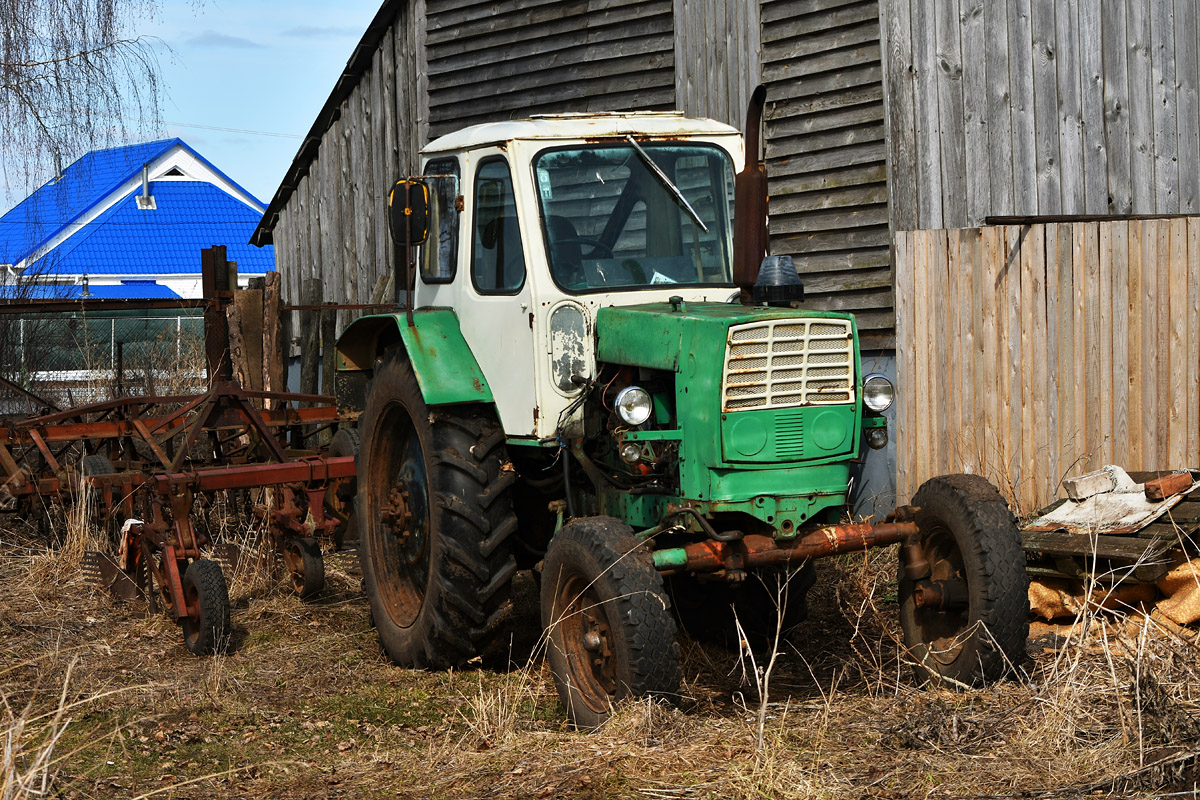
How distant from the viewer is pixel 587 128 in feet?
17.9

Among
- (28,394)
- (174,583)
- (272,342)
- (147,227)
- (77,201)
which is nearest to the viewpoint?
(174,583)

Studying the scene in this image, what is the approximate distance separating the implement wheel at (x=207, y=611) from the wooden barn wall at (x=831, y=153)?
4720mm

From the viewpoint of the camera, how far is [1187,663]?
14.4 feet

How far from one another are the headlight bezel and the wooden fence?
372cm

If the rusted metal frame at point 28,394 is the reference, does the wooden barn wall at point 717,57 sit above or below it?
above

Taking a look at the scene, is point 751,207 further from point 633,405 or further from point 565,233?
point 633,405

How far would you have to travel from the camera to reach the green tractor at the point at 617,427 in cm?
461

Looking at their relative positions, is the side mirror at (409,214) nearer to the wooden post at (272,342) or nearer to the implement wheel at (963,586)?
the implement wheel at (963,586)

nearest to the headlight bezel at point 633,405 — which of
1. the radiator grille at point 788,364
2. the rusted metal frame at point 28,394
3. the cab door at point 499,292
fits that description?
the radiator grille at point 788,364

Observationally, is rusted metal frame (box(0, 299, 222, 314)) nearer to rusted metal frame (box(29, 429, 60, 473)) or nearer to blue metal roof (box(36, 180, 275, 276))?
rusted metal frame (box(29, 429, 60, 473))

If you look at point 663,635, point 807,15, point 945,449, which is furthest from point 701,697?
point 807,15

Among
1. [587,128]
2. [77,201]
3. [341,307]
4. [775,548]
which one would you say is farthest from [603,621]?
[77,201]

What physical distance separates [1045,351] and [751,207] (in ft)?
10.8

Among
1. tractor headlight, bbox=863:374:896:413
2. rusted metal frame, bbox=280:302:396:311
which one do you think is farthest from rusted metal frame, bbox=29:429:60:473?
tractor headlight, bbox=863:374:896:413
